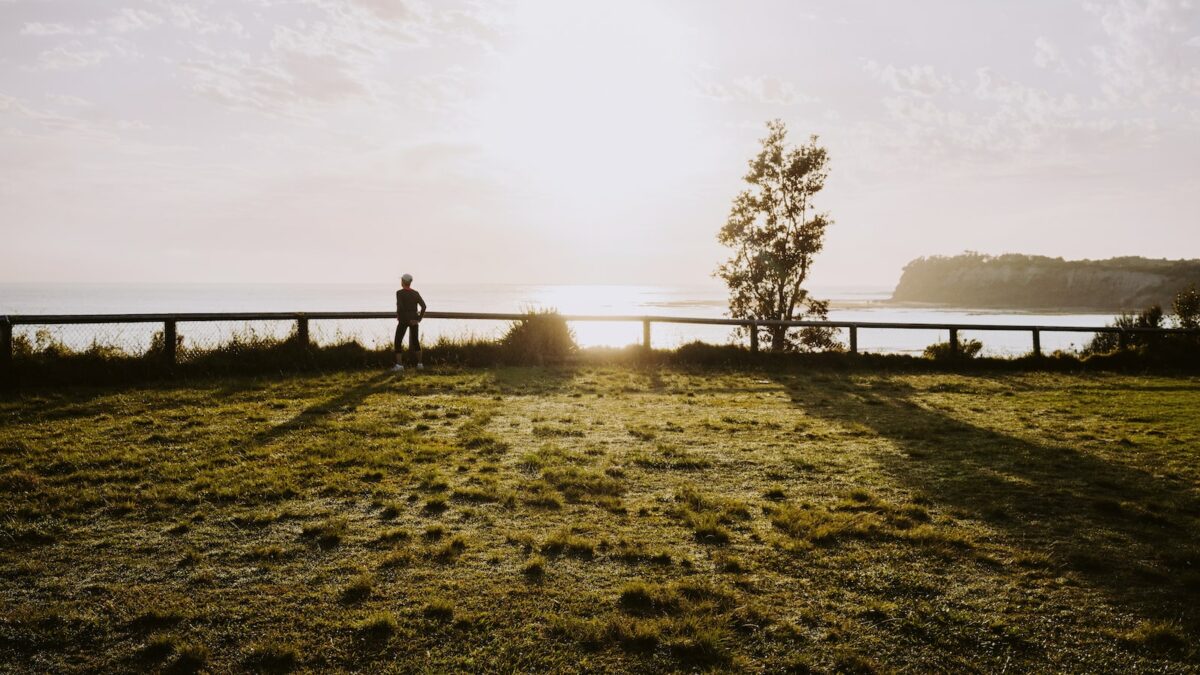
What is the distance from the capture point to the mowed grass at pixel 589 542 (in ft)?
12.1

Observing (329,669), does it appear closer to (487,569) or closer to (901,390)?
(487,569)

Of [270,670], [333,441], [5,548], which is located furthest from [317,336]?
[270,670]

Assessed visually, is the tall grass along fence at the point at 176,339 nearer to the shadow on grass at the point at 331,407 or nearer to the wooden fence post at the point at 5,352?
the wooden fence post at the point at 5,352

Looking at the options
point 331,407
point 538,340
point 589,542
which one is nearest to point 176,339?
point 331,407

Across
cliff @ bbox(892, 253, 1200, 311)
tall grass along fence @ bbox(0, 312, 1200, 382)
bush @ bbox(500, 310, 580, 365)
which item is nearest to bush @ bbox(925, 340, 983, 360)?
tall grass along fence @ bbox(0, 312, 1200, 382)

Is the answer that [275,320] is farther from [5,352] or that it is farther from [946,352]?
[946,352]

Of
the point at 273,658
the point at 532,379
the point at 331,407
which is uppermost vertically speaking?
the point at 532,379

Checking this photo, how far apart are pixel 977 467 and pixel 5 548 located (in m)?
8.50

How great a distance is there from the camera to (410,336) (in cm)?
1502

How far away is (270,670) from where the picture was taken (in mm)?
3457

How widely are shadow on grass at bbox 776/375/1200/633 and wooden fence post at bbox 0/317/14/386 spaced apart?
13.6 meters

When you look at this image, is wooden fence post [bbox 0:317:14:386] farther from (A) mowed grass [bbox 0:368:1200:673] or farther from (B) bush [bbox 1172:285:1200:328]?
(B) bush [bbox 1172:285:1200:328]

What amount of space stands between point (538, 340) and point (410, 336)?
301cm

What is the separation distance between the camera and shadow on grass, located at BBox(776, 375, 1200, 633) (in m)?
4.45
